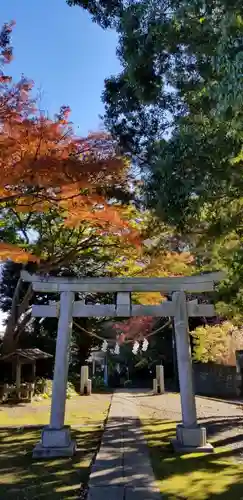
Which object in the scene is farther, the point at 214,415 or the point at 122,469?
the point at 214,415

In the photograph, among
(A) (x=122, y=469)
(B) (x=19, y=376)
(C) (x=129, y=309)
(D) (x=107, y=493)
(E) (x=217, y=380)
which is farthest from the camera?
(E) (x=217, y=380)

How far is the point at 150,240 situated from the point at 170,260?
2.98ft

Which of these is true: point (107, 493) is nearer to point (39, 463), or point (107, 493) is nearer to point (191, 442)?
point (39, 463)

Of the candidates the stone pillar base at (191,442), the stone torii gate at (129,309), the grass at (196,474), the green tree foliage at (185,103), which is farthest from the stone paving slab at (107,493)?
the green tree foliage at (185,103)

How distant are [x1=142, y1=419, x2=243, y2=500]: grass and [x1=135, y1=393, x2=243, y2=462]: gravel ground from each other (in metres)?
0.51

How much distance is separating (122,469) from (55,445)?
1530mm

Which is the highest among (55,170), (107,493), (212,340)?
(55,170)

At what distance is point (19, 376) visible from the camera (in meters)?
13.5

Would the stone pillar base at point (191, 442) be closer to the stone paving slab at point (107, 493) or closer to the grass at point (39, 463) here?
the grass at point (39, 463)

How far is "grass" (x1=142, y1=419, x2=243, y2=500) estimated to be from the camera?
4.23 meters

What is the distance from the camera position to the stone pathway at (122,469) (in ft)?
13.3

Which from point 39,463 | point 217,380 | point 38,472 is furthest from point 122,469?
point 217,380

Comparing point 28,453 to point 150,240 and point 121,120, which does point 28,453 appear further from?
point 121,120

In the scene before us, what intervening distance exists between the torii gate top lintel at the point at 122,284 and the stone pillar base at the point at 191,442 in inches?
89.0
